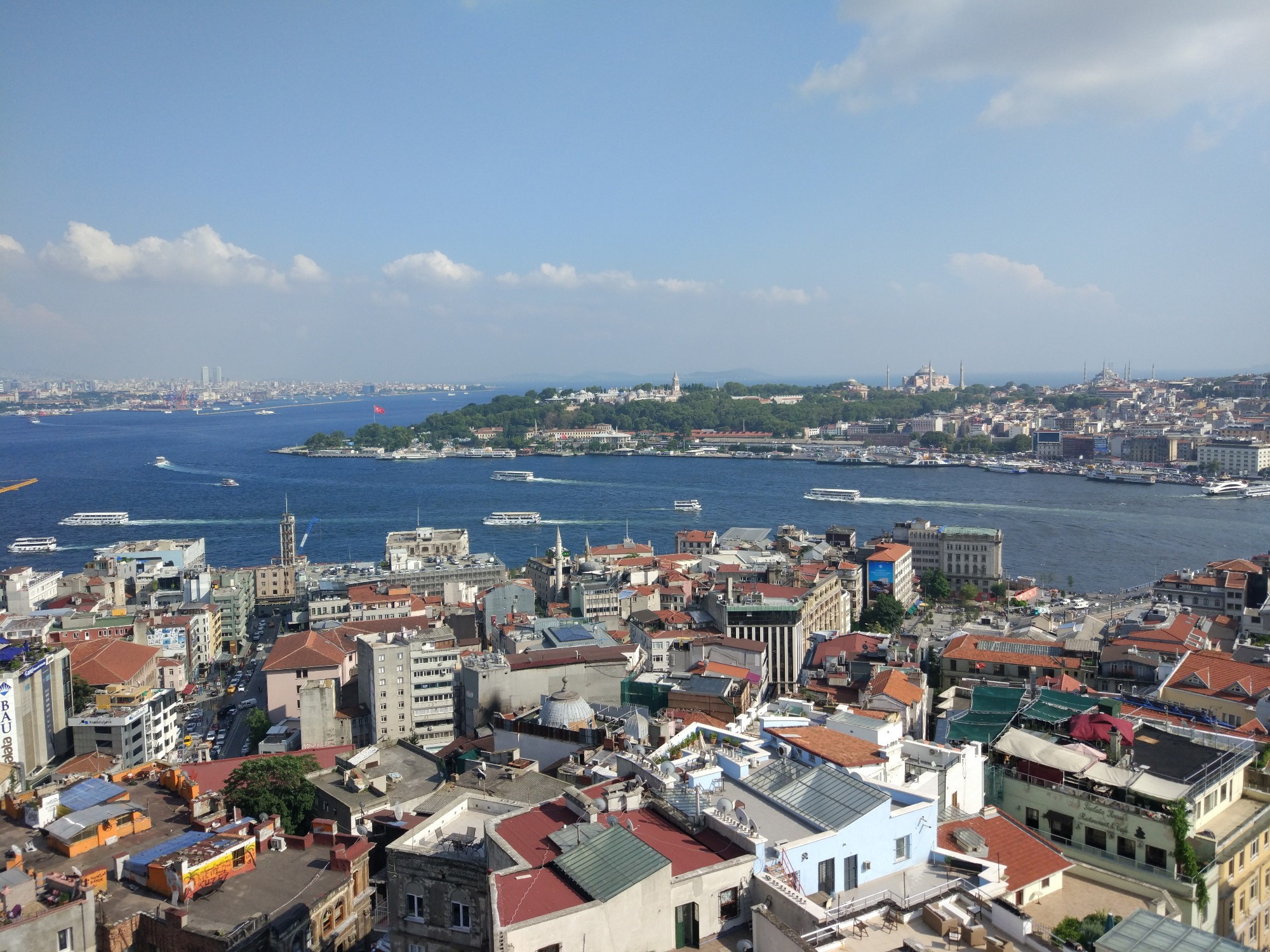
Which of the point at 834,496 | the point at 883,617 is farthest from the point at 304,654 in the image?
the point at 834,496

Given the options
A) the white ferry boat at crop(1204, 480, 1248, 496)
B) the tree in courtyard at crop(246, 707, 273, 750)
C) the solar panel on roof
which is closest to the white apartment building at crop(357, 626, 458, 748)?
the tree in courtyard at crop(246, 707, 273, 750)

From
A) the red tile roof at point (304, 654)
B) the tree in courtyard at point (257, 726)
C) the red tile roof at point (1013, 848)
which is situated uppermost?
the red tile roof at point (1013, 848)

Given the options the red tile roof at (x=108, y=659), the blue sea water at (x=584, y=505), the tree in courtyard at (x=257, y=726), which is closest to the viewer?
the tree in courtyard at (x=257, y=726)

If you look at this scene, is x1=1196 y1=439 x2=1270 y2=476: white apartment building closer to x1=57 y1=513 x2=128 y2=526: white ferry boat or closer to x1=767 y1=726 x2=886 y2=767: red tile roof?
x1=57 y1=513 x2=128 y2=526: white ferry boat

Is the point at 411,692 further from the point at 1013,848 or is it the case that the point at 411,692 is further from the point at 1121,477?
the point at 1121,477

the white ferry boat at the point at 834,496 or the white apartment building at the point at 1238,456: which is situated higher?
the white apartment building at the point at 1238,456

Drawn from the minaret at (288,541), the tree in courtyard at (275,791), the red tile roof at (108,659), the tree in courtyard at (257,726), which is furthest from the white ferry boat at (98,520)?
the tree in courtyard at (275,791)

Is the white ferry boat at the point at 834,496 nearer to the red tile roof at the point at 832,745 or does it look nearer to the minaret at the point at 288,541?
the minaret at the point at 288,541
